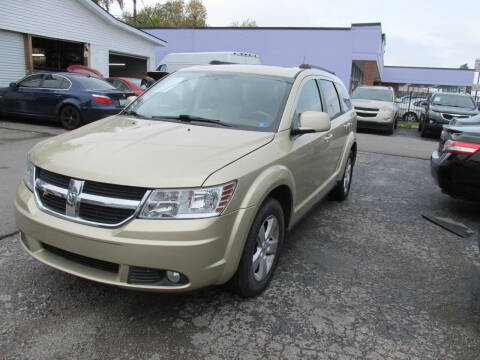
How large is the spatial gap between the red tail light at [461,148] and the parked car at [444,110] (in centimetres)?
991

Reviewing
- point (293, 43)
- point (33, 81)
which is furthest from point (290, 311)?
point (293, 43)

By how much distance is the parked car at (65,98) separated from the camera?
10.4 meters

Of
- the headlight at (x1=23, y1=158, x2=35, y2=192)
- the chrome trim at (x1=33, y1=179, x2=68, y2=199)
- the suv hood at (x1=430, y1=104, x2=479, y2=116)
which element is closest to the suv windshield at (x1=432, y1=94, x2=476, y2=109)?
the suv hood at (x1=430, y1=104, x2=479, y2=116)

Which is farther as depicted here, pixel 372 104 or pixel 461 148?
pixel 372 104

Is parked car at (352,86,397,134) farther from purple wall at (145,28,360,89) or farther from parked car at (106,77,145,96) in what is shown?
purple wall at (145,28,360,89)

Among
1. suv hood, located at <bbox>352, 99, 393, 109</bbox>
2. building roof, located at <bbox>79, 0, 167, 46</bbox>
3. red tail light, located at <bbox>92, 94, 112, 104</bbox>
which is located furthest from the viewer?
building roof, located at <bbox>79, 0, 167, 46</bbox>

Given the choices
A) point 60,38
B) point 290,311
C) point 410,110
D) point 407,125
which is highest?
point 60,38

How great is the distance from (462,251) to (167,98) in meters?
3.36

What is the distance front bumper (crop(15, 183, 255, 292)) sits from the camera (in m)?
2.37

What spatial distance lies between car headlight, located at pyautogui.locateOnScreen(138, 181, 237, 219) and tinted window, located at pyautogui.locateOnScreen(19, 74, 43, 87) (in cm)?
1034

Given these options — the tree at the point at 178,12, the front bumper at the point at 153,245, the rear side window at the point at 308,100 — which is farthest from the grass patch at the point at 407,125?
the tree at the point at 178,12

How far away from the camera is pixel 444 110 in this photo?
14.4m

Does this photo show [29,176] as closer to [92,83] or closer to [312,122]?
[312,122]

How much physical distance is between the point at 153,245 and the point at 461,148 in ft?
13.5
